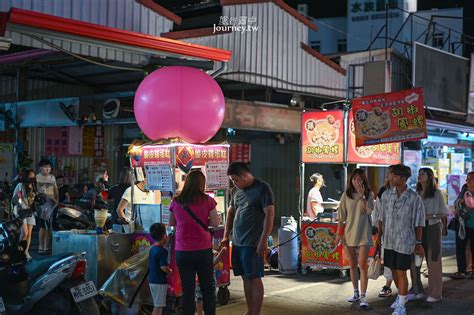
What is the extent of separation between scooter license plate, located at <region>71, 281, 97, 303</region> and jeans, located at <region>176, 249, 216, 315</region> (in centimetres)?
95

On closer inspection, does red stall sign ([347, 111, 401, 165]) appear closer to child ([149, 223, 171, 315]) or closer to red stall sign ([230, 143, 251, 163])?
child ([149, 223, 171, 315])

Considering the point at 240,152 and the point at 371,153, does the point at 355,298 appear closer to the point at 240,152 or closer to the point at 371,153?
the point at 371,153

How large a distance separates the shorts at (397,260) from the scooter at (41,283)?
3.48 meters

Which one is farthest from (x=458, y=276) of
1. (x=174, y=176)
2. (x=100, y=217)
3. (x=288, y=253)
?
(x=100, y=217)

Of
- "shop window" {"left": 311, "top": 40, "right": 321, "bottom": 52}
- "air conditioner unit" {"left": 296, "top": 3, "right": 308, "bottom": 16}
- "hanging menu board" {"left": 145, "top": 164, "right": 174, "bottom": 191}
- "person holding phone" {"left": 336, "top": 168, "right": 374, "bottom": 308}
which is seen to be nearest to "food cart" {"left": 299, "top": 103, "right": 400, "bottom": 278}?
"person holding phone" {"left": 336, "top": 168, "right": 374, "bottom": 308}

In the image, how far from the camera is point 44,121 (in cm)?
1280

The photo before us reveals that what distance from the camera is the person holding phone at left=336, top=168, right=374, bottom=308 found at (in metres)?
7.87

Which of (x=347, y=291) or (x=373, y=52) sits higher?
(x=373, y=52)

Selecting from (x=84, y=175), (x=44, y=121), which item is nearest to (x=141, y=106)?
(x=44, y=121)

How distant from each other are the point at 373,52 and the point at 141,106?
30.2 feet

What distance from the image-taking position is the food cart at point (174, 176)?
7.51 metres

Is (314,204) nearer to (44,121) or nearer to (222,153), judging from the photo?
(222,153)

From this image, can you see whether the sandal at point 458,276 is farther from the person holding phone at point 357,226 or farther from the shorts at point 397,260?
the shorts at point 397,260

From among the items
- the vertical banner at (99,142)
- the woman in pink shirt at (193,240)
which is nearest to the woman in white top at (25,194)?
the vertical banner at (99,142)
